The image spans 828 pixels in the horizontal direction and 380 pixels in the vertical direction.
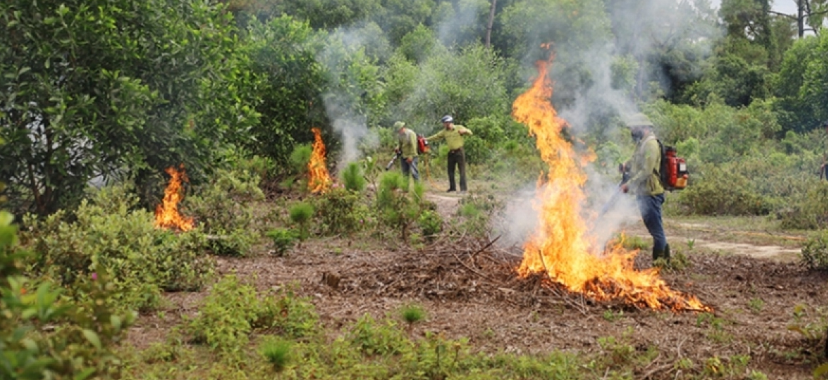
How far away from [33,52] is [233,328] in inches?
202

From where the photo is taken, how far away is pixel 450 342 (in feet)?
17.3

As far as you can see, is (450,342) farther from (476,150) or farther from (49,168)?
(476,150)

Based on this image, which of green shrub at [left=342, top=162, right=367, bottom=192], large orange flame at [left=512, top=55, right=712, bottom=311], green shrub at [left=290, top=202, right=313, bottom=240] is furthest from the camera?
green shrub at [left=342, top=162, right=367, bottom=192]

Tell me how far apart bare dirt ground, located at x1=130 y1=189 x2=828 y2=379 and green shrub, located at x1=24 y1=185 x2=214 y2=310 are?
23cm

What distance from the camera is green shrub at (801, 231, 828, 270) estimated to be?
28.0 feet

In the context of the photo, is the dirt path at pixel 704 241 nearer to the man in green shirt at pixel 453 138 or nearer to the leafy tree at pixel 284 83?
the man in green shirt at pixel 453 138

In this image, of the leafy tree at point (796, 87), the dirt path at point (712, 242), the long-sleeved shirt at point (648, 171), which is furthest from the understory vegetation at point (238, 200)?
the leafy tree at point (796, 87)

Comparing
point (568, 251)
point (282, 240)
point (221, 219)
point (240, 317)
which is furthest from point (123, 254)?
point (568, 251)

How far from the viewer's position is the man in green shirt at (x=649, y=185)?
871 centimetres

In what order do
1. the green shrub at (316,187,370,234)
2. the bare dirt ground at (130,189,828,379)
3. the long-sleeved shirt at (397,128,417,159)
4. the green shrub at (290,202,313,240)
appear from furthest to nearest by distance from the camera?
1. the long-sleeved shirt at (397,128,417,159)
2. the green shrub at (316,187,370,234)
3. the green shrub at (290,202,313,240)
4. the bare dirt ground at (130,189,828,379)

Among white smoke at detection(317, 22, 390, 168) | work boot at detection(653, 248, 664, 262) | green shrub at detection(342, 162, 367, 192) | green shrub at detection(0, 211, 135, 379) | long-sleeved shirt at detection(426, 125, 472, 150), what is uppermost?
white smoke at detection(317, 22, 390, 168)

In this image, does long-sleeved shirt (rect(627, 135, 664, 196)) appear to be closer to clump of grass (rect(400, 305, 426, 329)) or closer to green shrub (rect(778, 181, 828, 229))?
clump of grass (rect(400, 305, 426, 329))

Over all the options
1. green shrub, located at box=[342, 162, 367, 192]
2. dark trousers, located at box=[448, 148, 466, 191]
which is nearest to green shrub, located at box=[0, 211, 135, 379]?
green shrub, located at box=[342, 162, 367, 192]

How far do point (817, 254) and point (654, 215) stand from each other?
174 centimetres
